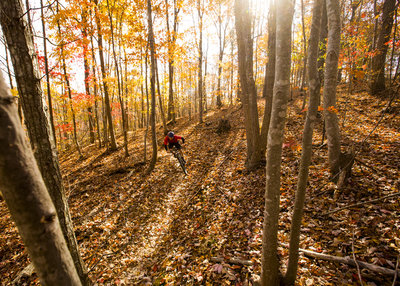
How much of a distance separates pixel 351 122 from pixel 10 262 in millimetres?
13370

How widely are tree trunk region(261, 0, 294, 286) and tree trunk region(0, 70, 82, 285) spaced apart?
2.20 metres

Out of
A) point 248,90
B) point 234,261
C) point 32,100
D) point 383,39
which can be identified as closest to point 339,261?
point 234,261

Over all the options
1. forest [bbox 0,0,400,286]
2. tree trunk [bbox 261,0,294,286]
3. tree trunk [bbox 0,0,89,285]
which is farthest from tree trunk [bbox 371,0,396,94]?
tree trunk [bbox 0,0,89,285]

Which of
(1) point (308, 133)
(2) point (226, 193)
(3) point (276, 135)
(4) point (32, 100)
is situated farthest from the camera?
(2) point (226, 193)

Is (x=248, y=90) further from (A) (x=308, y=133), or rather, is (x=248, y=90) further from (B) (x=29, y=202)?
(B) (x=29, y=202)

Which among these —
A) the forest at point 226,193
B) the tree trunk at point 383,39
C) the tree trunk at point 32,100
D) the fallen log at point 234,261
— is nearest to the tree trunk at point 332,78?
the forest at point 226,193

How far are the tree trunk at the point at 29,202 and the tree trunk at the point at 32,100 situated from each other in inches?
78.7

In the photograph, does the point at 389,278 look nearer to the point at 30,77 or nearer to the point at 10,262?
the point at 30,77

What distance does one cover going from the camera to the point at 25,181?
3.04ft

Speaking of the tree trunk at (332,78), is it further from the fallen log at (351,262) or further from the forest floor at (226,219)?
the fallen log at (351,262)

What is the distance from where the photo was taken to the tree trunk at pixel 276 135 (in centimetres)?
206

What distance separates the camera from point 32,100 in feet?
8.36

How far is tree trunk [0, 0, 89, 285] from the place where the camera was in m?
2.34

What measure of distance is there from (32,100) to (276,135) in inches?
138
